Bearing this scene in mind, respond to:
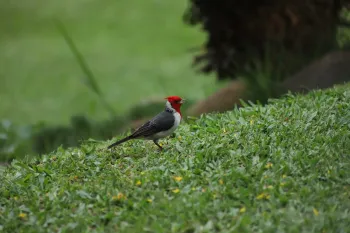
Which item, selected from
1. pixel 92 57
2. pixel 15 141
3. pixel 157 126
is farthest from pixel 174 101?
pixel 92 57

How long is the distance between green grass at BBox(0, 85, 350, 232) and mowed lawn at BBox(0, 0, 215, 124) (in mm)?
9003

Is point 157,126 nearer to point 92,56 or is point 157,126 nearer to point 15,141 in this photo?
point 15,141

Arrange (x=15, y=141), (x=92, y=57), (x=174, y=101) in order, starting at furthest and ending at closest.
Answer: (x=92, y=57), (x=15, y=141), (x=174, y=101)

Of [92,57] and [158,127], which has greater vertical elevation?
[92,57]

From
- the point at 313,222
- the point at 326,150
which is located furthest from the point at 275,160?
the point at 313,222

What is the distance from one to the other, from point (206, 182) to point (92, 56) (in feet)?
49.6

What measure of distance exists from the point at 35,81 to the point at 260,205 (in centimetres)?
1480

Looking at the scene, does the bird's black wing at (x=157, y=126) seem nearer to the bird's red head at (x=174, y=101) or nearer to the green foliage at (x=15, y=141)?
the bird's red head at (x=174, y=101)

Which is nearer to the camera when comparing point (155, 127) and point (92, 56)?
point (155, 127)

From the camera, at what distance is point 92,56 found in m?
21.0

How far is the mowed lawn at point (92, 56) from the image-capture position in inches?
708

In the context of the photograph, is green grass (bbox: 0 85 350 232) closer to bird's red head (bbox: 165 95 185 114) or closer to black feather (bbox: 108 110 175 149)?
black feather (bbox: 108 110 175 149)

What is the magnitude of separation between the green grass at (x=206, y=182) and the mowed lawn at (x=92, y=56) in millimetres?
9003

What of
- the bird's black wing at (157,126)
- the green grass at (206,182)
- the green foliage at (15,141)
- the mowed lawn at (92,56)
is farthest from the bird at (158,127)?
the mowed lawn at (92,56)
